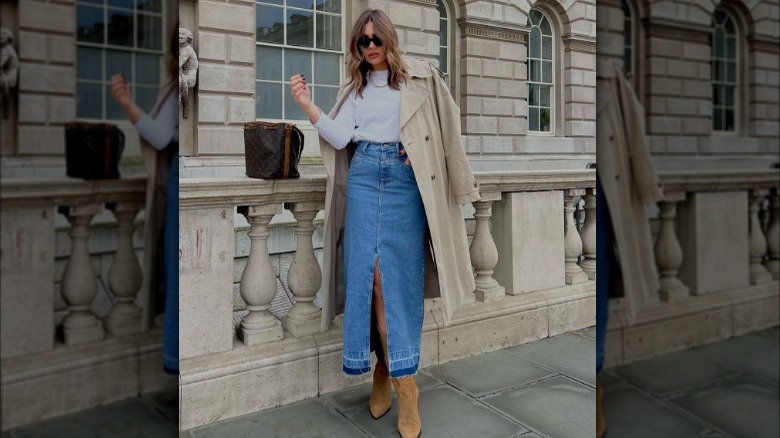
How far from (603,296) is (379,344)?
1857mm

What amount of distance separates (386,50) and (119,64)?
1.78m

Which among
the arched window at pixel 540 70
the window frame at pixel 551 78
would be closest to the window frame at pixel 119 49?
the window frame at pixel 551 78

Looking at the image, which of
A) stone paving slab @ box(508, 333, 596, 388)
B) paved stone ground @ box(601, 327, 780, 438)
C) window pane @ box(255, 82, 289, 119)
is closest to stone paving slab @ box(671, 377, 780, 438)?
paved stone ground @ box(601, 327, 780, 438)

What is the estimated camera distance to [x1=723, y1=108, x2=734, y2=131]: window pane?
304 millimetres

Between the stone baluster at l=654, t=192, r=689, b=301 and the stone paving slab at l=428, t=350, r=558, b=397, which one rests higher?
the stone baluster at l=654, t=192, r=689, b=301

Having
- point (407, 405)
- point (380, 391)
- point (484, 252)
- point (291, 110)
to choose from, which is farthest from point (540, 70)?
point (407, 405)

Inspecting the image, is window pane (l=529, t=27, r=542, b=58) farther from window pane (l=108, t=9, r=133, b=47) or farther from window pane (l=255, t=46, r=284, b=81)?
window pane (l=108, t=9, r=133, b=47)

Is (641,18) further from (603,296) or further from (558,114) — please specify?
(558,114)

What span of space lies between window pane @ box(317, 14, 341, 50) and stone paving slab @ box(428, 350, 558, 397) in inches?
140

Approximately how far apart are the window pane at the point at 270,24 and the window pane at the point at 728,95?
551cm

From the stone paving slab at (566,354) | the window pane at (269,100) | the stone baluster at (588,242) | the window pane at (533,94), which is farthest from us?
the window pane at (533,94)

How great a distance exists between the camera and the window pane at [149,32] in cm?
28

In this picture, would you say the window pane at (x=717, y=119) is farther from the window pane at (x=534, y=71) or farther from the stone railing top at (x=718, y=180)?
the window pane at (x=534, y=71)

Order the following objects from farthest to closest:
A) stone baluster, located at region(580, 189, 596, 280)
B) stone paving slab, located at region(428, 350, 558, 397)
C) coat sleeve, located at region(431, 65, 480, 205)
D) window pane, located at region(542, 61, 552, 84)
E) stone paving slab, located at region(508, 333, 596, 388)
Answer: window pane, located at region(542, 61, 552, 84) < stone baluster, located at region(580, 189, 596, 280) < stone paving slab, located at region(508, 333, 596, 388) < stone paving slab, located at region(428, 350, 558, 397) < coat sleeve, located at region(431, 65, 480, 205)
